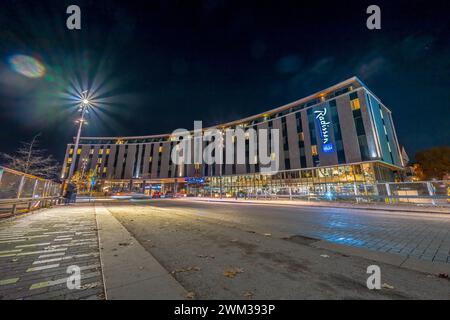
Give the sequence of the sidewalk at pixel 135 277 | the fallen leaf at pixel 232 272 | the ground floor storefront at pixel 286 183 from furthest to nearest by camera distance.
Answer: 1. the ground floor storefront at pixel 286 183
2. the fallen leaf at pixel 232 272
3. the sidewalk at pixel 135 277

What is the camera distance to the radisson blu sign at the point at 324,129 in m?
30.7

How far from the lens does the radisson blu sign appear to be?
30.7 metres

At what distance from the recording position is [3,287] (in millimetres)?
2383

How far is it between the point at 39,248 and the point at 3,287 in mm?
2268

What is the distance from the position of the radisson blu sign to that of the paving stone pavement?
110 ft

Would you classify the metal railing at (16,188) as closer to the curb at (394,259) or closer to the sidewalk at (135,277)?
the sidewalk at (135,277)

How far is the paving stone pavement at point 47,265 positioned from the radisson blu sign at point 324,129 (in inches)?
1323

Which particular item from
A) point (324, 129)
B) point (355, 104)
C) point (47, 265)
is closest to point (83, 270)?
point (47, 265)

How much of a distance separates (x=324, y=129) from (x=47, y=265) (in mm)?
35660

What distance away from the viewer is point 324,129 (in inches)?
1236

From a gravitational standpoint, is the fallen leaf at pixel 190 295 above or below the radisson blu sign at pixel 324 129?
below

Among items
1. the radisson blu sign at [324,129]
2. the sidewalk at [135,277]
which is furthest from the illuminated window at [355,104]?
the sidewalk at [135,277]

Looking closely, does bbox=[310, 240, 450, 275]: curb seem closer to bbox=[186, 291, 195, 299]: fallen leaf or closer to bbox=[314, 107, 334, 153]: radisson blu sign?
bbox=[186, 291, 195, 299]: fallen leaf

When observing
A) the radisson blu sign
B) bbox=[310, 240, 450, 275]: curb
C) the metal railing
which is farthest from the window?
the metal railing
